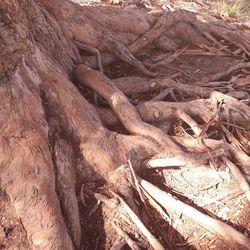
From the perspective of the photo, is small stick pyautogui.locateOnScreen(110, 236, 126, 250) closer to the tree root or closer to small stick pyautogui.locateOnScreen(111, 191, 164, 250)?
small stick pyautogui.locateOnScreen(111, 191, 164, 250)

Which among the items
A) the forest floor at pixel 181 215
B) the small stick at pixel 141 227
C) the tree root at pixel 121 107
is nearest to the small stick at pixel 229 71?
the forest floor at pixel 181 215

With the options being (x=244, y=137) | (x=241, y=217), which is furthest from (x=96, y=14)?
(x=241, y=217)

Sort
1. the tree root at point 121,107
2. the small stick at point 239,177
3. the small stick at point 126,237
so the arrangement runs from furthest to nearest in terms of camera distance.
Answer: the tree root at point 121,107, the small stick at point 239,177, the small stick at point 126,237

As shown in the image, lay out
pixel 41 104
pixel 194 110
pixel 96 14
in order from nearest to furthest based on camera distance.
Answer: pixel 41 104 < pixel 194 110 < pixel 96 14

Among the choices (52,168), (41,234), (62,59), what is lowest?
(41,234)

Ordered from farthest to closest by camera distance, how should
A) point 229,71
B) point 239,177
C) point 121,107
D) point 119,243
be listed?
point 229,71 < point 121,107 < point 239,177 < point 119,243

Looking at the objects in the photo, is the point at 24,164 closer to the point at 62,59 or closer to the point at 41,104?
the point at 41,104

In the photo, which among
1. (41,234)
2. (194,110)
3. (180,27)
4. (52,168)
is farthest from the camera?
(180,27)

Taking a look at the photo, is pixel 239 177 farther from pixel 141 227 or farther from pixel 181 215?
pixel 141 227

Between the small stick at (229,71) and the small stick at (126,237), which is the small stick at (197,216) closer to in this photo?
the small stick at (126,237)

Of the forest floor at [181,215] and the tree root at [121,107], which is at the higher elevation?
the tree root at [121,107]

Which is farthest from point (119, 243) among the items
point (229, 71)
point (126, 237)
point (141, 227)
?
point (229, 71)

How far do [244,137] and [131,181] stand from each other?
1.15 metres

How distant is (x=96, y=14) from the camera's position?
3.88 metres
